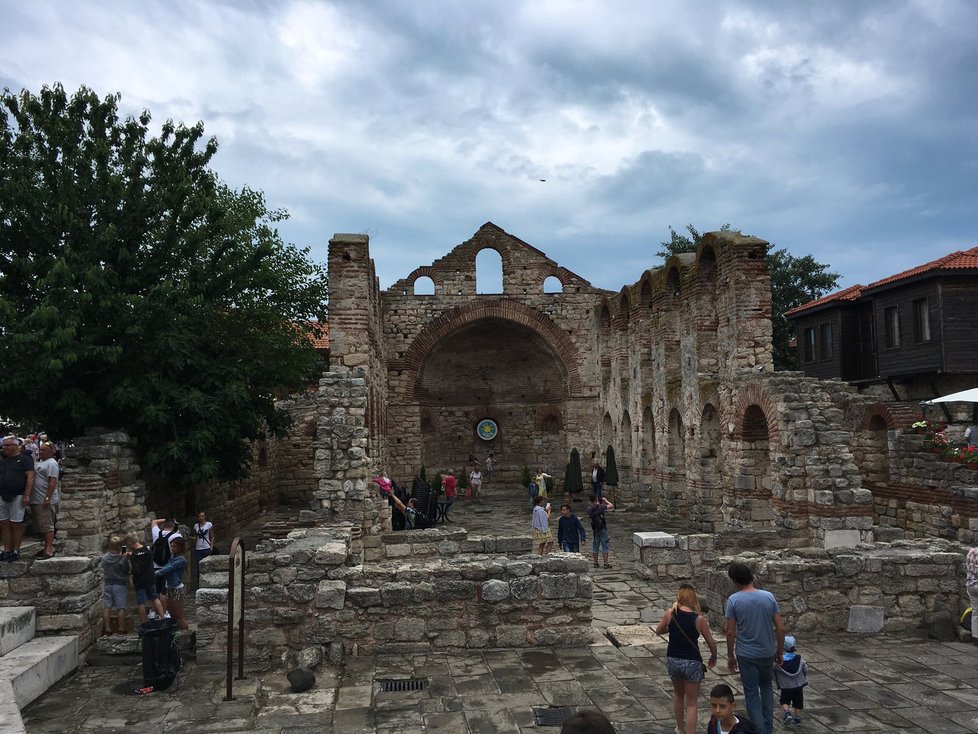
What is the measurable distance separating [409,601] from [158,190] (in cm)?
893

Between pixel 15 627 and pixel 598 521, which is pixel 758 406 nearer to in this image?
pixel 598 521

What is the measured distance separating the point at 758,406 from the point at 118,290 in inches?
464

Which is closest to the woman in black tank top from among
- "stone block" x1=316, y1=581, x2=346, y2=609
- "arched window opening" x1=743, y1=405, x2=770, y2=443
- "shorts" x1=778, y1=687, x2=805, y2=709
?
"shorts" x1=778, y1=687, x2=805, y2=709

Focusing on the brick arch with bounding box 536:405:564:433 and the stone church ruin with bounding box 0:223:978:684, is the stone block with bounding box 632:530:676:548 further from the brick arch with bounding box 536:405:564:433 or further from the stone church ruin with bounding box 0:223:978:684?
the brick arch with bounding box 536:405:564:433

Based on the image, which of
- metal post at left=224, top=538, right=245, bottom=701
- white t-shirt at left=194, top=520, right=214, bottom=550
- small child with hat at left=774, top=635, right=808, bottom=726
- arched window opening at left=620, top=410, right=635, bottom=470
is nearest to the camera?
small child with hat at left=774, top=635, right=808, bottom=726

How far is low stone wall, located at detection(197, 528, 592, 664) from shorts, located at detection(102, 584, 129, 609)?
111 cm

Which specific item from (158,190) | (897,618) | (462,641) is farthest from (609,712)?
(158,190)

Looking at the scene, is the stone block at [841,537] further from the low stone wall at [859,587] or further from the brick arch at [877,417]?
the brick arch at [877,417]

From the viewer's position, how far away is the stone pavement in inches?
227

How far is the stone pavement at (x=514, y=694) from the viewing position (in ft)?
18.9

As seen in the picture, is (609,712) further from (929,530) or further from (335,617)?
(929,530)

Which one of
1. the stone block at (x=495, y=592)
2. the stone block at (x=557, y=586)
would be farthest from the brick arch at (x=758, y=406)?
the stone block at (x=495, y=592)

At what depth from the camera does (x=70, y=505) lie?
1001cm

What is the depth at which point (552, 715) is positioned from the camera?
587 cm
